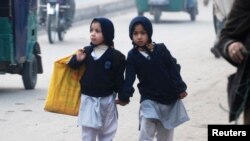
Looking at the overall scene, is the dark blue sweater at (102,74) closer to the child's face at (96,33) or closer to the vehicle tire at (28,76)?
the child's face at (96,33)

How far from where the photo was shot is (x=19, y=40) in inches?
475

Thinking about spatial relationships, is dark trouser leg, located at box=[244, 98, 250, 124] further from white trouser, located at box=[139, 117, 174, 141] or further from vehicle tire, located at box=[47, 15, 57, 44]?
vehicle tire, located at box=[47, 15, 57, 44]

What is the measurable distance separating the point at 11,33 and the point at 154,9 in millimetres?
16023

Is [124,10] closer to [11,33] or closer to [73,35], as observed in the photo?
[73,35]

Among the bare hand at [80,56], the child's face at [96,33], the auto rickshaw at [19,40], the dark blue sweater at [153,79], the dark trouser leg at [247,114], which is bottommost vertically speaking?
the auto rickshaw at [19,40]

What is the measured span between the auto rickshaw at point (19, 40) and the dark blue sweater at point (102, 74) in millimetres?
5095

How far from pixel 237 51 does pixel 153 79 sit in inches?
104

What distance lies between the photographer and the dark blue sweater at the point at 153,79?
6.72 meters

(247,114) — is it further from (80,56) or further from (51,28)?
(51,28)

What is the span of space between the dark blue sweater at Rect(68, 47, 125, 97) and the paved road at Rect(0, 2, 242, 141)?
1.85 meters

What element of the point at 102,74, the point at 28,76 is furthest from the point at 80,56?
the point at 28,76

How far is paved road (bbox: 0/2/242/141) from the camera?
29.5 feet

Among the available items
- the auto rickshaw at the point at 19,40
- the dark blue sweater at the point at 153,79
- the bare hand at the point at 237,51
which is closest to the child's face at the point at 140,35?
the dark blue sweater at the point at 153,79

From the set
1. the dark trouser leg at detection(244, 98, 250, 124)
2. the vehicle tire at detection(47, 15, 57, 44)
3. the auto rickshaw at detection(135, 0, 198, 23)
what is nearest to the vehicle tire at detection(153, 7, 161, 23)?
the auto rickshaw at detection(135, 0, 198, 23)
